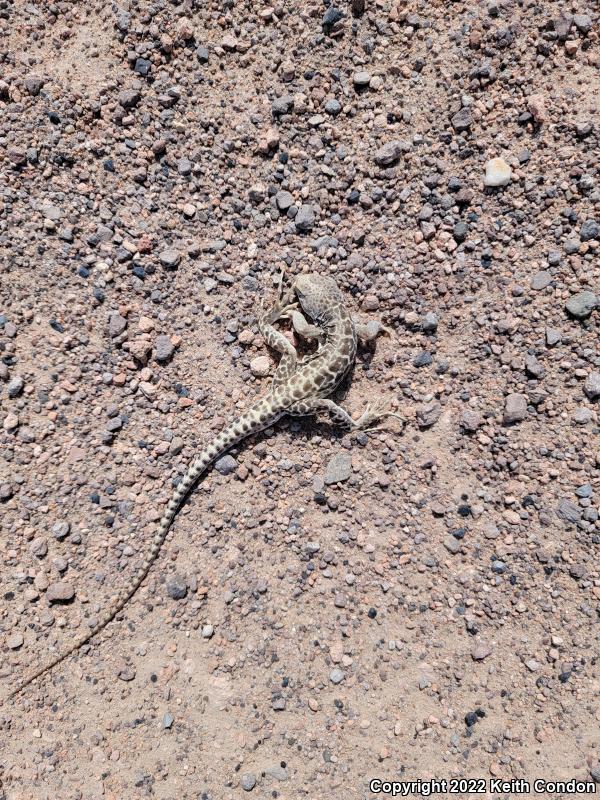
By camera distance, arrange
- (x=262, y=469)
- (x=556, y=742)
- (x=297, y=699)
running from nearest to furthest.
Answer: (x=556, y=742), (x=297, y=699), (x=262, y=469)

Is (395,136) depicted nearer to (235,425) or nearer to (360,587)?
(235,425)

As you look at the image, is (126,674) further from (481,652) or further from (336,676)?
(481,652)

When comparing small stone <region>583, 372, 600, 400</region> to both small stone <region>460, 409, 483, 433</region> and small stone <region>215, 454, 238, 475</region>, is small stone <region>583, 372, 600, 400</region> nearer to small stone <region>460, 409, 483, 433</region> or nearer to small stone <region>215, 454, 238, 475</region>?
small stone <region>460, 409, 483, 433</region>

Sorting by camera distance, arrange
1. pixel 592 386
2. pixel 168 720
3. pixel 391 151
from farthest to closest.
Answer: pixel 391 151 → pixel 168 720 → pixel 592 386

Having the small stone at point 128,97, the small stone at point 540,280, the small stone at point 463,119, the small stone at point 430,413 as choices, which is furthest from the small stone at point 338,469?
the small stone at point 128,97

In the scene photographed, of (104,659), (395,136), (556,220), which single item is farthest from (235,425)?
(556,220)

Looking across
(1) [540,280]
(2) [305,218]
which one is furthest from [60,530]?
(1) [540,280]
